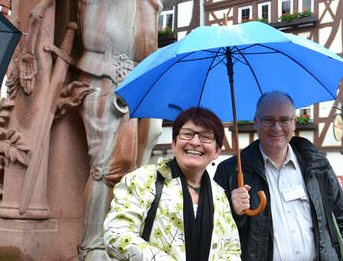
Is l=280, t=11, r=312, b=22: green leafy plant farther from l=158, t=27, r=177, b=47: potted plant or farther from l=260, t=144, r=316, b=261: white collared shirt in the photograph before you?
l=260, t=144, r=316, b=261: white collared shirt

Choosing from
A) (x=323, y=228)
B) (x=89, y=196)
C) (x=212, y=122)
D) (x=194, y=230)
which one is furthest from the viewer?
(x=89, y=196)

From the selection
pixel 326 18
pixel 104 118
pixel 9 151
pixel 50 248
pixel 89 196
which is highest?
pixel 326 18

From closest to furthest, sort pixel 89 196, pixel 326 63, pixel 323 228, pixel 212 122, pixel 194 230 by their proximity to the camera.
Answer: pixel 194 230 → pixel 212 122 → pixel 323 228 → pixel 326 63 → pixel 89 196

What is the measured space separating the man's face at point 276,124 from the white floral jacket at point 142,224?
0.69 meters

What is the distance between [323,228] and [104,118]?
1843 millimetres

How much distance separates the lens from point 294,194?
2.55m

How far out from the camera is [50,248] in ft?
12.6

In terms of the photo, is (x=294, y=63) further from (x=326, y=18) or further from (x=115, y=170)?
(x=326, y=18)

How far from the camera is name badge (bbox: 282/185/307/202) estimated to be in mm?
2547

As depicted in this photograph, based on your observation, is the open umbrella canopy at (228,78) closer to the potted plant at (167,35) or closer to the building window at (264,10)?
the building window at (264,10)

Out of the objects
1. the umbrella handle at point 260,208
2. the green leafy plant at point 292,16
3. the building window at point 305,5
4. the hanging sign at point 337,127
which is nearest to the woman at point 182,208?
the umbrella handle at point 260,208

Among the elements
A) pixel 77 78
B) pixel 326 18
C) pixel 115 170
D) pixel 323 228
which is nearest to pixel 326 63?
pixel 323 228

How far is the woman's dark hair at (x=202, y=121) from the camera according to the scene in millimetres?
2125

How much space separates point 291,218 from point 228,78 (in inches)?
35.2
